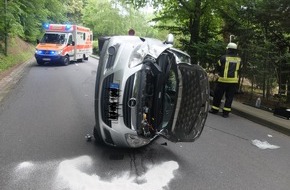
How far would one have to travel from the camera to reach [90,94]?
10.9 meters

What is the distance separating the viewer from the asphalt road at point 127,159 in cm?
444

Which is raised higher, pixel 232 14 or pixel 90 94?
pixel 232 14

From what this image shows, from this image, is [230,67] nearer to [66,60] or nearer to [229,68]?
[229,68]

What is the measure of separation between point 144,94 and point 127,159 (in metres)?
1.02

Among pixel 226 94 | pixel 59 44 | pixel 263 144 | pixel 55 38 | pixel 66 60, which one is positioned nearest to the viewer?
pixel 263 144

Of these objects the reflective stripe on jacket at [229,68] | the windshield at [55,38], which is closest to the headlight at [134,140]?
the reflective stripe on jacket at [229,68]

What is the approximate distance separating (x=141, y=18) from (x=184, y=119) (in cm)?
4014

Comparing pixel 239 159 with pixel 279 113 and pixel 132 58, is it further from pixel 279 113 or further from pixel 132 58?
pixel 279 113

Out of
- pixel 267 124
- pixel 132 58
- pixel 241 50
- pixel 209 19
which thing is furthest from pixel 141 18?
pixel 132 58

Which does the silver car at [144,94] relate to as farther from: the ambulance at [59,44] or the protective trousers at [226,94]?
the ambulance at [59,44]

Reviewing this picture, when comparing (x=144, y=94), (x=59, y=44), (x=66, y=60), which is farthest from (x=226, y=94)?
(x=66, y=60)

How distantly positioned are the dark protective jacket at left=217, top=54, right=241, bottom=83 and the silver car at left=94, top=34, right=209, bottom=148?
3591mm

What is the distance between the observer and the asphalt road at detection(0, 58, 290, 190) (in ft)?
14.6

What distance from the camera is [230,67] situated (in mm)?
8844
